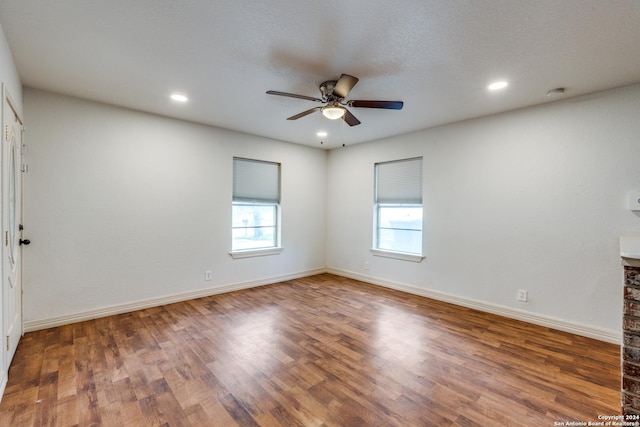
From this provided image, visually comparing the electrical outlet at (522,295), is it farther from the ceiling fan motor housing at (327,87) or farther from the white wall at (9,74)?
the white wall at (9,74)

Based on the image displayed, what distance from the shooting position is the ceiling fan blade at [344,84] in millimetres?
2339

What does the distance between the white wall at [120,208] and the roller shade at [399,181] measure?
81.2 inches

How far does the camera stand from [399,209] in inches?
193

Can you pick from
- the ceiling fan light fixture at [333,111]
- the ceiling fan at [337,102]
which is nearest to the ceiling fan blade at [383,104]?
the ceiling fan at [337,102]

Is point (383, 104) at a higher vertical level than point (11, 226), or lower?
higher

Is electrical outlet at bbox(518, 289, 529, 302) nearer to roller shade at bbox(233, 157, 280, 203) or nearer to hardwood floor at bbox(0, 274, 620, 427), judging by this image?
hardwood floor at bbox(0, 274, 620, 427)

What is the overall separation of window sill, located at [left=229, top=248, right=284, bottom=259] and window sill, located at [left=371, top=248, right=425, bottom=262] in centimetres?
173

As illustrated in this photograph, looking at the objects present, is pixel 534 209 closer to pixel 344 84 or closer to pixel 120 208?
pixel 344 84

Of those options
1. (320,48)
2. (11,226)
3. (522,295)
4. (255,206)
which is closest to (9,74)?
(11,226)

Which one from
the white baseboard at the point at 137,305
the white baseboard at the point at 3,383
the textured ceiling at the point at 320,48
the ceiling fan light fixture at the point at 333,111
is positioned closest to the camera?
the textured ceiling at the point at 320,48

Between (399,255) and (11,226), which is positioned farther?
(399,255)

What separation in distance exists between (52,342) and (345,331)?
9.57 feet

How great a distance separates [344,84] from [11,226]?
3.10m

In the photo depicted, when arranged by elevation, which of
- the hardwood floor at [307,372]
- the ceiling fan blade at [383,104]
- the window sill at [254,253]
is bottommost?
the hardwood floor at [307,372]
